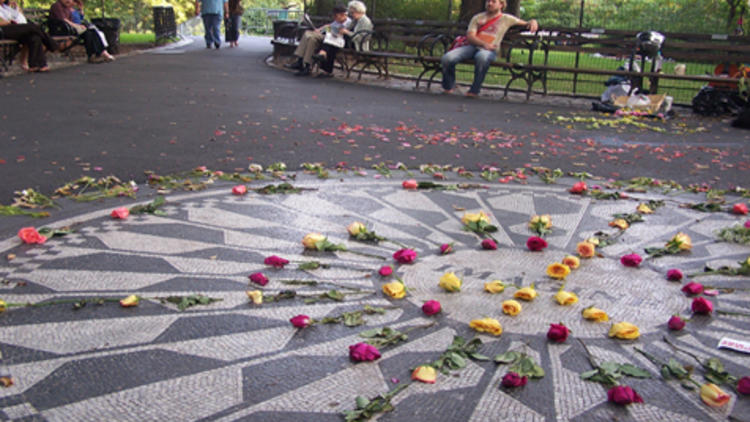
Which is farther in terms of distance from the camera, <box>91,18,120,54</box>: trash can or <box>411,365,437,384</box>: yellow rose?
<box>91,18,120,54</box>: trash can

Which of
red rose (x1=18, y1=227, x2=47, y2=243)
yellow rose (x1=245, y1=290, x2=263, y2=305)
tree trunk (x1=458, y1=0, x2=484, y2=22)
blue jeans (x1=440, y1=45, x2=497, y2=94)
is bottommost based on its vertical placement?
yellow rose (x1=245, y1=290, x2=263, y2=305)

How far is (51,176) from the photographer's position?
439 cm

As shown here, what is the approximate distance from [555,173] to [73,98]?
6.03 metres

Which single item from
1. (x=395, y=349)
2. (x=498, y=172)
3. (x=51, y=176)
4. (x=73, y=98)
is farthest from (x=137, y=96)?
(x=395, y=349)

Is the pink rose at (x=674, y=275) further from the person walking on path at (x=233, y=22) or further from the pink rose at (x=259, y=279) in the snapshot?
the person walking on path at (x=233, y=22)

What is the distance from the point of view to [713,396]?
1.93 meters

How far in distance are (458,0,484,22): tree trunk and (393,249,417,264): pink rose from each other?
1032cm

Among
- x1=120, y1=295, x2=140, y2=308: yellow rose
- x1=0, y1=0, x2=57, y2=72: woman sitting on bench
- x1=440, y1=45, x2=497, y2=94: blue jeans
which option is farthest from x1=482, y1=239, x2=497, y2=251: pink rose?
x1=0, y1=0, x2=57, y2=72: woman sitting on bench

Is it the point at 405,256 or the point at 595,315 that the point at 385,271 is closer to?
the point at 405,256

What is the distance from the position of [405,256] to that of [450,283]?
0.33 m

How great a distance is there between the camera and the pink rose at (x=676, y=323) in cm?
243

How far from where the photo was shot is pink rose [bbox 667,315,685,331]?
2430mm

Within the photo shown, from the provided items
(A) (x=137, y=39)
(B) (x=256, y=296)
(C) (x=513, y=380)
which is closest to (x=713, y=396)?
(C) (x=513, y=380)

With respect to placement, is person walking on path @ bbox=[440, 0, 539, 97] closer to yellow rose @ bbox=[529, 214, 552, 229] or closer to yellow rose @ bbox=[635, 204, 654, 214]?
yellow rose @ bbox=[635, 204, 654, 214]
